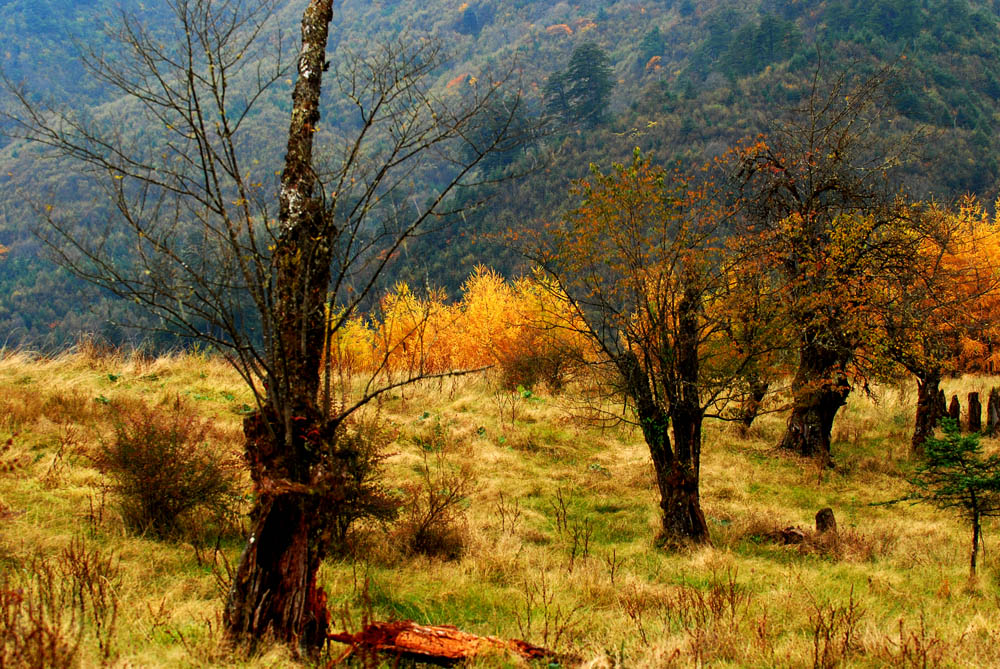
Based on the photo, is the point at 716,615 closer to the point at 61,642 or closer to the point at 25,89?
the point at 61,642

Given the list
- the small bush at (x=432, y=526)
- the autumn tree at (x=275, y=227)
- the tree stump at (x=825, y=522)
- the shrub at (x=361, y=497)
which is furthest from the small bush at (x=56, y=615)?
the tree stump at (x=825, y=522)

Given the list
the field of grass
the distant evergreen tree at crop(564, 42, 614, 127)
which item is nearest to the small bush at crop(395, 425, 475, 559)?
the field of grass

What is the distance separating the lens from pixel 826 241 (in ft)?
41.6

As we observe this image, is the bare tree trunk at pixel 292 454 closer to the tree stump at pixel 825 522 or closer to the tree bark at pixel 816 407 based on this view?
the tree stump at pixel 825 522

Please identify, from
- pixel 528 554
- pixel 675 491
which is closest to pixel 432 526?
pixel 528 554

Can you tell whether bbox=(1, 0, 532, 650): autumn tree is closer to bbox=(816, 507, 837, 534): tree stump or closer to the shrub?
the shrub

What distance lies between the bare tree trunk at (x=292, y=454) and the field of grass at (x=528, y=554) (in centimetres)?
20

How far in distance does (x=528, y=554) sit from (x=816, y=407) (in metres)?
8.59

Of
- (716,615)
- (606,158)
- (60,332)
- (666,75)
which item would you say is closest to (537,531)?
(716,615)

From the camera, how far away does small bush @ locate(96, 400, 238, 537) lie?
554 cm

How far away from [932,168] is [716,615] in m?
63.5

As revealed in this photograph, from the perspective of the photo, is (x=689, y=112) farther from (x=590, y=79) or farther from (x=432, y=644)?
(x=432, y=644)

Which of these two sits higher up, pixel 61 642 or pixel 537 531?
pixel 61 642

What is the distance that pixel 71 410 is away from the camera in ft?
28.7
